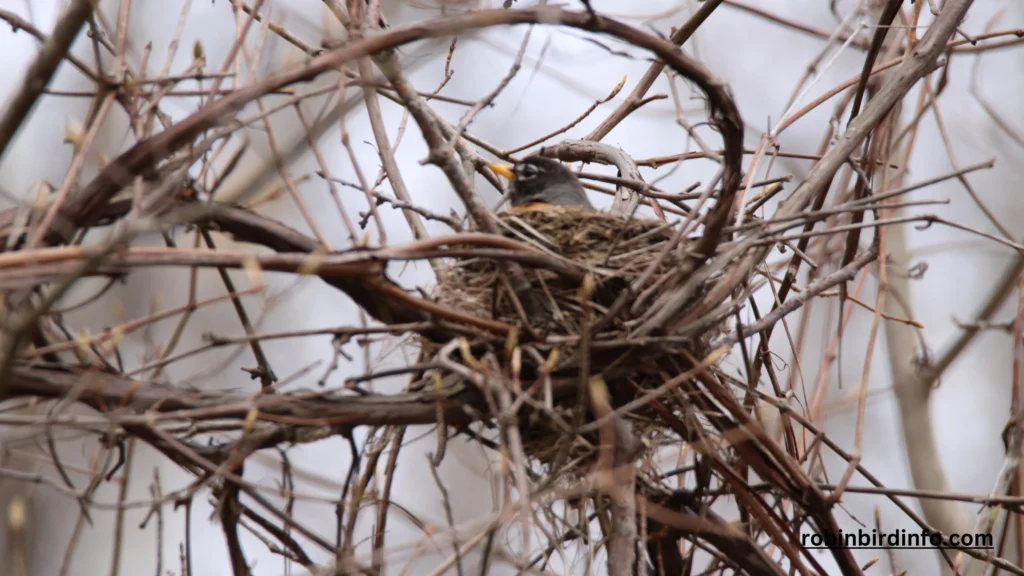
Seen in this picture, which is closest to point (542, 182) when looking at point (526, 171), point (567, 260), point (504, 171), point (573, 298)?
point (526, 171)

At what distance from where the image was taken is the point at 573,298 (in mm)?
2777

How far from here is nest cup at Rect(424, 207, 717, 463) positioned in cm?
246

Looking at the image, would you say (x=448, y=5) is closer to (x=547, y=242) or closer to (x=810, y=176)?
(x=547, y=242)

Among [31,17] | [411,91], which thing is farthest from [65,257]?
[31,17]

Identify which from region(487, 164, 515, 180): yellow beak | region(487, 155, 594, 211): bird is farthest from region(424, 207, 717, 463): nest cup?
region(487, 164, 515, 180): yellow beak

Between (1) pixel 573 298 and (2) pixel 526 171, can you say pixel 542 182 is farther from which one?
(1) pixel 573 298

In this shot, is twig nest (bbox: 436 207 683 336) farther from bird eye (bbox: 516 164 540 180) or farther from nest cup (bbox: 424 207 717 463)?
bird eye (bbox: 516 164 540 180)

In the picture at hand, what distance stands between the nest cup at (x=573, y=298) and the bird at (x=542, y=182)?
2.23ft

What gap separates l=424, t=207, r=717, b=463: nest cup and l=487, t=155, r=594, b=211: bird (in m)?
0.68

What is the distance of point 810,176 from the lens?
9.58 feet

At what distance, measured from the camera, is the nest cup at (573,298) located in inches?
96.8

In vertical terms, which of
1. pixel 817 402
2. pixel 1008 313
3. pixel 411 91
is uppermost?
pixel 1008 313

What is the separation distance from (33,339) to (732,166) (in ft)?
5.98

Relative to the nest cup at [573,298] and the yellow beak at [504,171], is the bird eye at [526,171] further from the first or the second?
the nest cup at [573,298]
